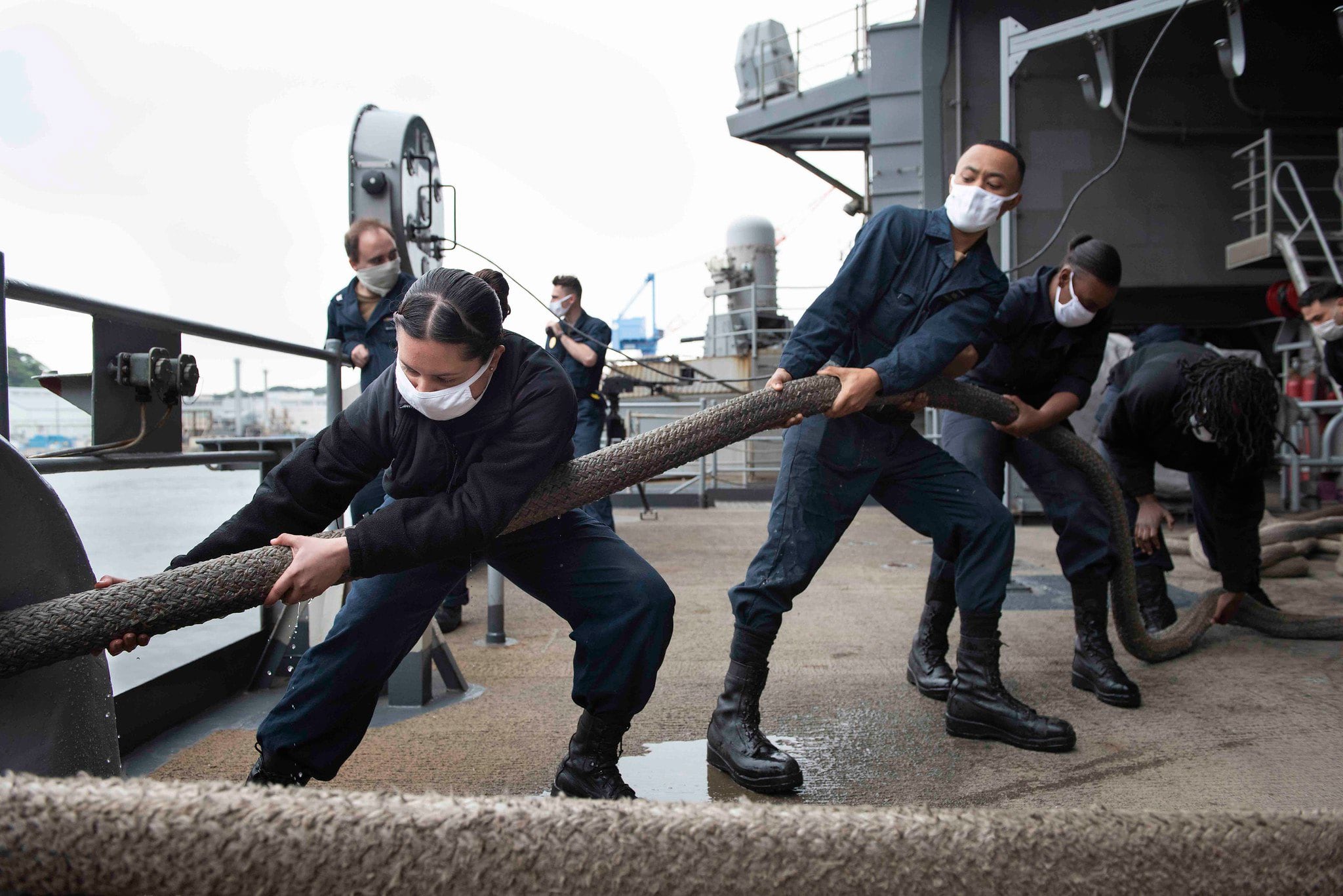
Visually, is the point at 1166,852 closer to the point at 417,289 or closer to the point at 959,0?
the point at 417,289

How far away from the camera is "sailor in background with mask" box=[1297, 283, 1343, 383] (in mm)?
4203

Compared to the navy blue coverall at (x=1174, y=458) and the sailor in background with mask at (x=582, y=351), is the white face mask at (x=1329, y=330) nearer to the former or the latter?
the navy blue coverall at (x=1174, y=458)

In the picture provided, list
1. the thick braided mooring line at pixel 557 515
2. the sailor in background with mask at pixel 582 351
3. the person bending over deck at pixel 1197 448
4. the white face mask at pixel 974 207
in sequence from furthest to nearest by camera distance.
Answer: the sailor in background with mask at pixel 582 351
the person bending over deck at pixel 1197 448
the white face mask at pixel 974 207
the thick braided mooring line at pixel 557 515

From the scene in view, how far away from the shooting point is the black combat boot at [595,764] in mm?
2211

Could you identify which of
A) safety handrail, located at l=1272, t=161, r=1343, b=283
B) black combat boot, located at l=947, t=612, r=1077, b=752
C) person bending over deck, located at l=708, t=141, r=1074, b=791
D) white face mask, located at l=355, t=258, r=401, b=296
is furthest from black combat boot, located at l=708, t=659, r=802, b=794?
safety handrail, located at l=1272, t=161, r=1343, b=283

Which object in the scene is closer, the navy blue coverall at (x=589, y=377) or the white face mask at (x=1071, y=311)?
the white face mask at (x=1071, y=311)

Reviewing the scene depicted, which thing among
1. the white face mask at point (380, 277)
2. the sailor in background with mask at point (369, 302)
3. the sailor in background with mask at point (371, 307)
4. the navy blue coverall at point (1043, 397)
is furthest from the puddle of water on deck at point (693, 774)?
the white face mask at point (380, 277)

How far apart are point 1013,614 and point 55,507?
3915 millimetres

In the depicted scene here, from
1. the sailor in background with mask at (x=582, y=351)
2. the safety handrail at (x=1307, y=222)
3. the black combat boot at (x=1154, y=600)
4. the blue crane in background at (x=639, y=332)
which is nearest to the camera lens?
the black combat boot at (x=1154, y=600)

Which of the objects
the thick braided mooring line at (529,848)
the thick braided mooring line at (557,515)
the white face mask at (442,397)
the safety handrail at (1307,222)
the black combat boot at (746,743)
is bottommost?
the black combat boot at (746,743)

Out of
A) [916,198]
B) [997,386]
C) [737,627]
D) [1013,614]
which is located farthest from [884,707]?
[916,198]

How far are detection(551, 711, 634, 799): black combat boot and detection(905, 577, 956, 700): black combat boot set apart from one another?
1.34 meters

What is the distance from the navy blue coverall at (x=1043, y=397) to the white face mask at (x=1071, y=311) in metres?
0.03

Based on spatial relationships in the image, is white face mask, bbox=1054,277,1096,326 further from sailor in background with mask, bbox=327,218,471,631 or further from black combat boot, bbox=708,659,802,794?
sailor in background with mask, bbox=327,218,471,631
